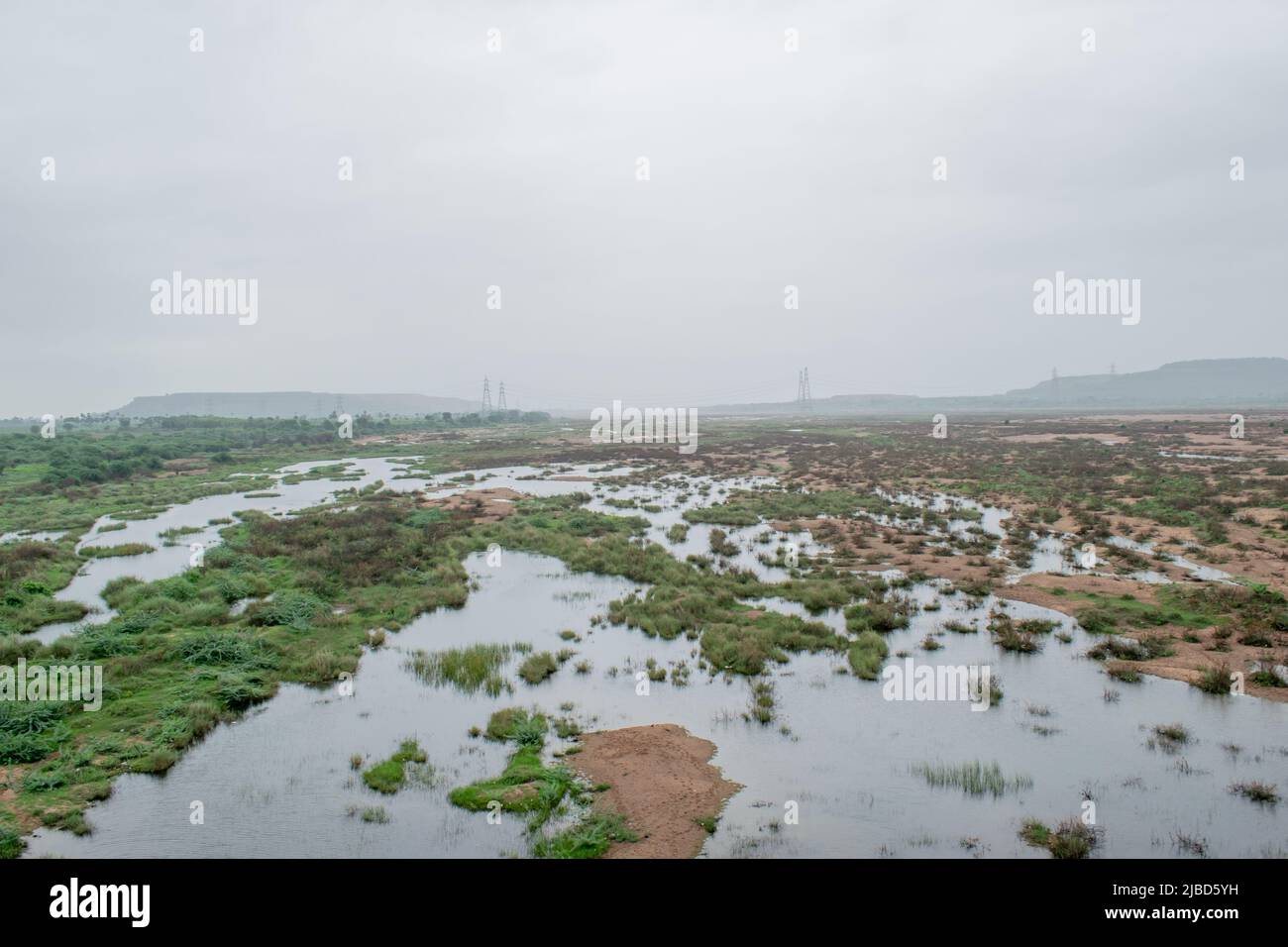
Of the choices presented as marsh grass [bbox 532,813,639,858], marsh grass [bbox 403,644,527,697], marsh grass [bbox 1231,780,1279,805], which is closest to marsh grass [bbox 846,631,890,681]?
marsh grass [bbox 1231,780,1279,805]

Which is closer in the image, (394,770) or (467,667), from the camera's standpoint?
(394,770)

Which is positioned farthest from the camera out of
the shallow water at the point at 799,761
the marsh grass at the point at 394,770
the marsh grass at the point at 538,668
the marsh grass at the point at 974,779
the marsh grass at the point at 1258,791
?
the marsh grass at the point at 538,668

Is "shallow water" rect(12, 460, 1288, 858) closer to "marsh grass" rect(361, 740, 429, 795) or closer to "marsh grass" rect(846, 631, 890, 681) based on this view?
"marsh grass" rect(361, 740, 429, 795)

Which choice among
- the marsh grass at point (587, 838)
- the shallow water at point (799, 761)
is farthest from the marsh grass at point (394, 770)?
the marsh grass at point (587, 838)

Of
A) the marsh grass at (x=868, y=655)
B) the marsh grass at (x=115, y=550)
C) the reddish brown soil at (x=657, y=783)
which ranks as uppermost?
the marsh grass at (x=115, y=550)

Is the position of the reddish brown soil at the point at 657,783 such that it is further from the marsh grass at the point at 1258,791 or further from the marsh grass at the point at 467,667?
the marsh grass at the point at 1258,791

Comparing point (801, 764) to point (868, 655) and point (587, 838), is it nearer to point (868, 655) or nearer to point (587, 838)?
point (587, 838)

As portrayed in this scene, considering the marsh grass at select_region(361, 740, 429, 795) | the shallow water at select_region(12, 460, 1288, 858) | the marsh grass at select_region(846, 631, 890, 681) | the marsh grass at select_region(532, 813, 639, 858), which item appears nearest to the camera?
the marsh grass at select_region(532, 813, 639, 858)

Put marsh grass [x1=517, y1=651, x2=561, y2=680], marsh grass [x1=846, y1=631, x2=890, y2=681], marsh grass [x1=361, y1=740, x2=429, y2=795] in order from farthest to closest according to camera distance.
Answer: marsh grass [x1=517, y1=651, x2=561, y2=680], marsh grass [x1=846, y1=631, x2=890, y2=681], marsh grass [x1=361, y1=740, x2=429, y2=795]

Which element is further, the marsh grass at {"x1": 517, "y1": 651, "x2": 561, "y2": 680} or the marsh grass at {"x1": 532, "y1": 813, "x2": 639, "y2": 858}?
the marsh grass at {"x1": 517, "y1": 651, "x2": 561, "y2": 680}

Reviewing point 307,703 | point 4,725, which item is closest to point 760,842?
point 307,703

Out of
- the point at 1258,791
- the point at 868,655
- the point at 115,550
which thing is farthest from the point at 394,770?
the point at 115,550
